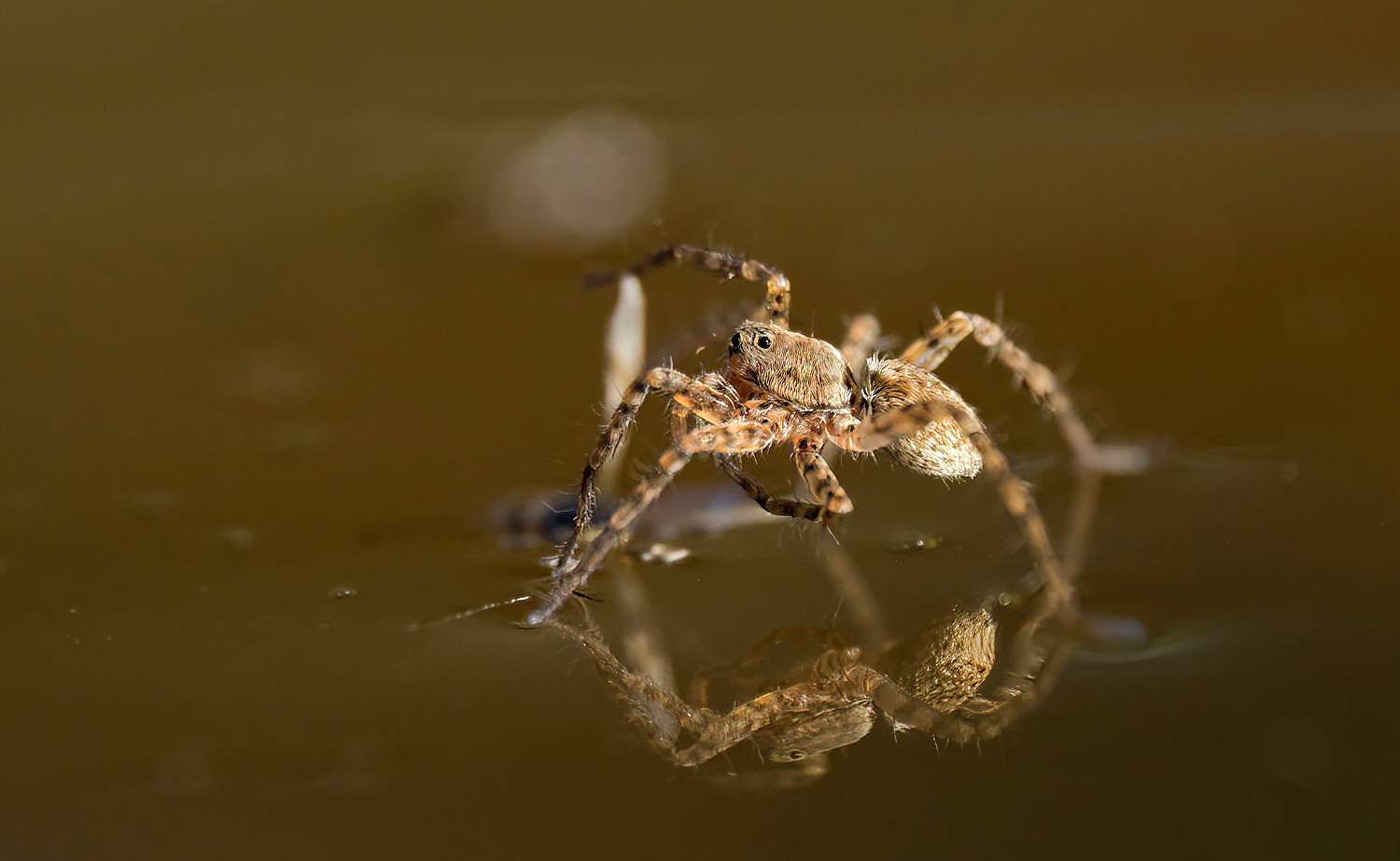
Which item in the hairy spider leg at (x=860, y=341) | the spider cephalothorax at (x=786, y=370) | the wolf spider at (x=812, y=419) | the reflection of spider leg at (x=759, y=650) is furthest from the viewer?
the hairy spider leg at (x=860, y=341)

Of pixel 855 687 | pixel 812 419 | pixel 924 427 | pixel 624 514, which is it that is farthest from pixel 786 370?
pixel 855 687

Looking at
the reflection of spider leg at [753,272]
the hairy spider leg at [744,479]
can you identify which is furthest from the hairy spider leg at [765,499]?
the reflection of spider leg at [753,272]

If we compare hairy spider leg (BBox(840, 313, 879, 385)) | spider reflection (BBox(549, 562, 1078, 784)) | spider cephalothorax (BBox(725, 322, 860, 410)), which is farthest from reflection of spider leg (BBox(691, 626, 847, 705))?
hairy spider leg (BBox(840, 313, 879, 385))

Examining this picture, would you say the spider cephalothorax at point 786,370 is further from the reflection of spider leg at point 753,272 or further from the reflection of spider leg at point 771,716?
the reflection of spider leg at point 771,716

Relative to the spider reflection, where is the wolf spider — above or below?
above

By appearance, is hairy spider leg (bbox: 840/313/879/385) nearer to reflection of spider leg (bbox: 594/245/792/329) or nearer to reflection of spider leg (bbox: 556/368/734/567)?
reflection of spider leg (bbox: 594/245/792/329)

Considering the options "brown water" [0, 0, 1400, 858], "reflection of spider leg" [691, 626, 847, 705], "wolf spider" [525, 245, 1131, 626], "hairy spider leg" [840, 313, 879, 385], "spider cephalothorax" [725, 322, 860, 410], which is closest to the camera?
"brown water" [0, 0, 1400, 858]

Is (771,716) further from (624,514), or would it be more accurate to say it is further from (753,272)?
(753,272)

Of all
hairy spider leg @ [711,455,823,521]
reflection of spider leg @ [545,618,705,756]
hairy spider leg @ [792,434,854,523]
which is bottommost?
reflection of spider leg @ [545,618,705,756]

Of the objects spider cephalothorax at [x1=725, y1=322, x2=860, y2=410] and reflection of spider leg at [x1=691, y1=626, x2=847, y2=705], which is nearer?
reflection of spider leg at [x1=691, y1=626, x2=847, y2=705]
